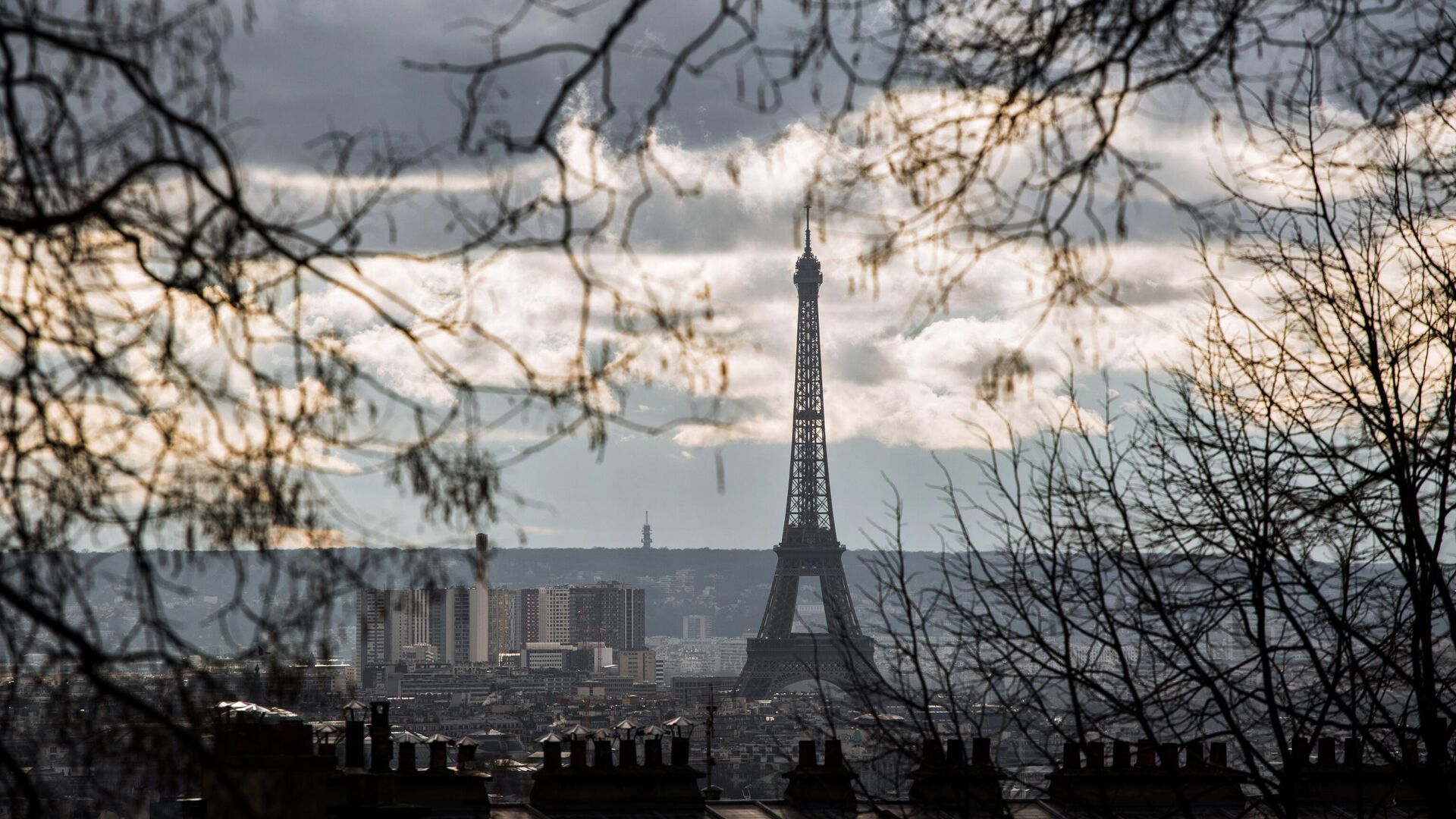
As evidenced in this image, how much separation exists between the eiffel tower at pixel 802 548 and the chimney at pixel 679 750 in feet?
232

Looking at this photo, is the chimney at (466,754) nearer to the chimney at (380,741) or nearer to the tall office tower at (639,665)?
the chimney at (380,741)

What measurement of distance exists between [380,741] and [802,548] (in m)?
81.2

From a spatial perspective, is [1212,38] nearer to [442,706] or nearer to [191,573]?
[191,573]

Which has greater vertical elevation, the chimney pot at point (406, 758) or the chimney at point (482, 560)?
the chimney at point (482, 560)

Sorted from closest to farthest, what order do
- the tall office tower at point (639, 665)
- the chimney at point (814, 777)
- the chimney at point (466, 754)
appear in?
1. the chimney at point (814, 777)
2. the chimney at point (466, 754)
3. the tall office tower at point (639, 665)

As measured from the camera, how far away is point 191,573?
519 centimetres

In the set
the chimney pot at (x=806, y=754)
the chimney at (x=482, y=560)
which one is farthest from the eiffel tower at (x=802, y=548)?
the chimney at (x=482, y=560)

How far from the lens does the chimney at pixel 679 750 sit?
731 inches

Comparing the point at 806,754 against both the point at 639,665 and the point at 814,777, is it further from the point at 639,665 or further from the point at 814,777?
the point at 639,665

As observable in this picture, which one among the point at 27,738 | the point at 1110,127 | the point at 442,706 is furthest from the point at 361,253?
the point at 442,706

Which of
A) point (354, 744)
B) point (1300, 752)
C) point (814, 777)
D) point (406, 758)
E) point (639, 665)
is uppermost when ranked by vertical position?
point (639, 665)

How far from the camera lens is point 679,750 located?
18734mm

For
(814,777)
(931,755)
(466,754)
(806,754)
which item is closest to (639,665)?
(806,754)

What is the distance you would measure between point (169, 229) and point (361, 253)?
523 mm
